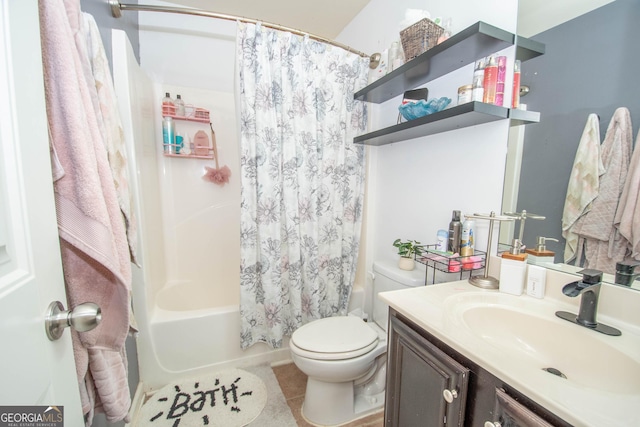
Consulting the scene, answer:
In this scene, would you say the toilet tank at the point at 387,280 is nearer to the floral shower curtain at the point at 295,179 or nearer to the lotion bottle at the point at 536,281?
the floral shower curtain at the point at 295,179

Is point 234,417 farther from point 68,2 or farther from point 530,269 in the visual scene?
point 68,2

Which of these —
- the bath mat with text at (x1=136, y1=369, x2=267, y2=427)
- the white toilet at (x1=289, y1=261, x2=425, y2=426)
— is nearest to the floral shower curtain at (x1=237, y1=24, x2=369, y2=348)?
the bath mat with text at (x1=136, y1=369, x2=267, y2=427)

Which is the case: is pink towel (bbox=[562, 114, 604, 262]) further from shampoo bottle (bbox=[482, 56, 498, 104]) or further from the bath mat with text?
the bath mat with text

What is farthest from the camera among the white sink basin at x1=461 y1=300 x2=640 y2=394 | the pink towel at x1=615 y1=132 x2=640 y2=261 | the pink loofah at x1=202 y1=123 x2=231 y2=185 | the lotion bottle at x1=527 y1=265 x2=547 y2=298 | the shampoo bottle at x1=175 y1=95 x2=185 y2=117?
the pink loofah at x1=202 y1=123 x2=231 y2=185

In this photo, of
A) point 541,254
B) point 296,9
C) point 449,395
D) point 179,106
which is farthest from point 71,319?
point 296,9

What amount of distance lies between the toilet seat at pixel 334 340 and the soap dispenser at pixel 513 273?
66 centimetres

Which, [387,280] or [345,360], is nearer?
[345,360]

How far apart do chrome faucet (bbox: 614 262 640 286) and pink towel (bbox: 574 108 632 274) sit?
0.13 ft

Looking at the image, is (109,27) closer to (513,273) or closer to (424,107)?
(424,107)

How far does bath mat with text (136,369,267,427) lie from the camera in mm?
1338

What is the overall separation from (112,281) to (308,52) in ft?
5.15

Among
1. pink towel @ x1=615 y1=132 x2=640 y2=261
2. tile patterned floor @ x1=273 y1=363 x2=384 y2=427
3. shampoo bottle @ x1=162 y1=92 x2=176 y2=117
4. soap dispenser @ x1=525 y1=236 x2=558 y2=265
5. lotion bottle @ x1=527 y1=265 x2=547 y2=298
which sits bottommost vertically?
tile patterned floor @ x1=273 y1=363 x2=384 y2=427

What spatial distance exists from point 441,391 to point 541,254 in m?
0.70

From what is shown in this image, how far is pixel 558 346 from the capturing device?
789 millimetres
